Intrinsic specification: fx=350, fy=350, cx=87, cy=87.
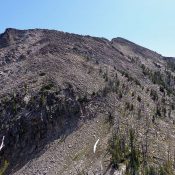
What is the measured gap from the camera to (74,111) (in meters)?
41.2

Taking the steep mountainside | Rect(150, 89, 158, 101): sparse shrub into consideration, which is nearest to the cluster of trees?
the steep mountainside

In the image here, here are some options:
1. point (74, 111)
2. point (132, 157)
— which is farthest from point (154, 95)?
point (132, 157)

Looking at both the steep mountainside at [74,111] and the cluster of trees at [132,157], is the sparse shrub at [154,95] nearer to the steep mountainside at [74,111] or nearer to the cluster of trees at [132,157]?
the steep mountainside at [74,111]

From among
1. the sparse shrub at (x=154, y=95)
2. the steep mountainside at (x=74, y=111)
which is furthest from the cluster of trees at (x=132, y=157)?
the sparse shrub at (x=154, y=95)

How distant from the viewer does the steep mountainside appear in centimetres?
3278

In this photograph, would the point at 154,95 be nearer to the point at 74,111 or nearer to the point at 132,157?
the point at 74,111

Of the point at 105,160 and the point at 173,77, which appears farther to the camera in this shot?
the point at 173,77

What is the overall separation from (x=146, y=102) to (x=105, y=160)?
52.7 feet

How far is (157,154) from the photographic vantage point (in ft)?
104

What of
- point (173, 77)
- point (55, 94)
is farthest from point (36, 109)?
point (173, 77)

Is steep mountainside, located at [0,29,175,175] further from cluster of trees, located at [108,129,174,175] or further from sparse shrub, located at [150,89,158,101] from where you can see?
cluster of trees, located at [108,129,174,175]

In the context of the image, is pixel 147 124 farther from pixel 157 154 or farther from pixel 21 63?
pixel 21 63

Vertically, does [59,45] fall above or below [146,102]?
above

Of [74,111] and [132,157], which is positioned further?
[74,111]
